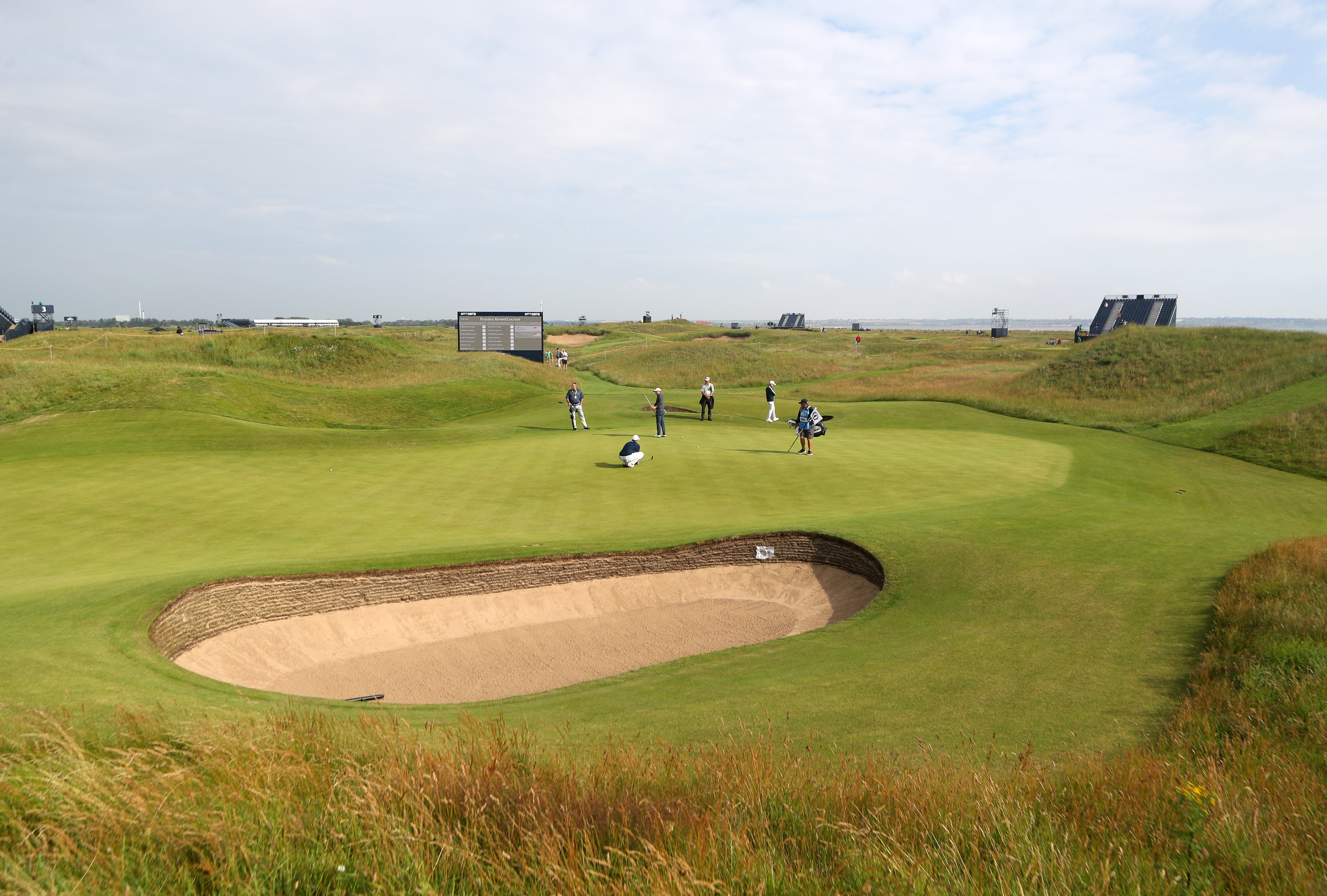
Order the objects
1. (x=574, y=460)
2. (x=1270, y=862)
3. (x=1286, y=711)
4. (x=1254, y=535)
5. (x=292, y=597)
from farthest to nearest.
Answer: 1. (x=574, y=460)
2. (x=1254, y=535)
3. (x=292, y=597)
4. (x=1286, y=711)
5. (x=1270, y=862)

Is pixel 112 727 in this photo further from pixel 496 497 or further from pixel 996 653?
pixel 496 497

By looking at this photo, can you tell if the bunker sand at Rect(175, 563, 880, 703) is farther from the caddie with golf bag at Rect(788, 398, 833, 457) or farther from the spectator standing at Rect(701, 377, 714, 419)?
the spectator standing at Rect(701, 377, 714, 419)

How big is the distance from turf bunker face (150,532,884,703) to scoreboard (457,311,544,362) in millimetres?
51935

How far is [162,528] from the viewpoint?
17219mm

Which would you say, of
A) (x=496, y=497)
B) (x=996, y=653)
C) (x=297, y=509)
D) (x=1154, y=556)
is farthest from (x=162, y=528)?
(x=1154, y=556)

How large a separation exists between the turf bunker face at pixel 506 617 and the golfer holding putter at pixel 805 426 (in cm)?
965

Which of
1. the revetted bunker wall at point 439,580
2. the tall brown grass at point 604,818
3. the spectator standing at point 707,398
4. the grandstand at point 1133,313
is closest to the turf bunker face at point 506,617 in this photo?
the revetted bunker wall at point 439,580

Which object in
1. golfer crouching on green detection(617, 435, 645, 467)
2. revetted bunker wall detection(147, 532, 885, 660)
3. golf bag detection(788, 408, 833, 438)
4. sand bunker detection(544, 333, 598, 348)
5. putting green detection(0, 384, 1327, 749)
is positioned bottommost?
revetted bunker wall detection(147, 532, 885, 660)

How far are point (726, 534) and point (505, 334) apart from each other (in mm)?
52746

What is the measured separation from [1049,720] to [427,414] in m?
40.2

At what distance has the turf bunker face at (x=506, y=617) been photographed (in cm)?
1275

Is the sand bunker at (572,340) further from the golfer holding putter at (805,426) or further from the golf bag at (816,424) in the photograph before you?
the golfer holding putter at (805,426)

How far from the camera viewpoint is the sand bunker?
114 meters

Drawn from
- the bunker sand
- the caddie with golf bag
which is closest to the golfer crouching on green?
the caddie with golf bag
